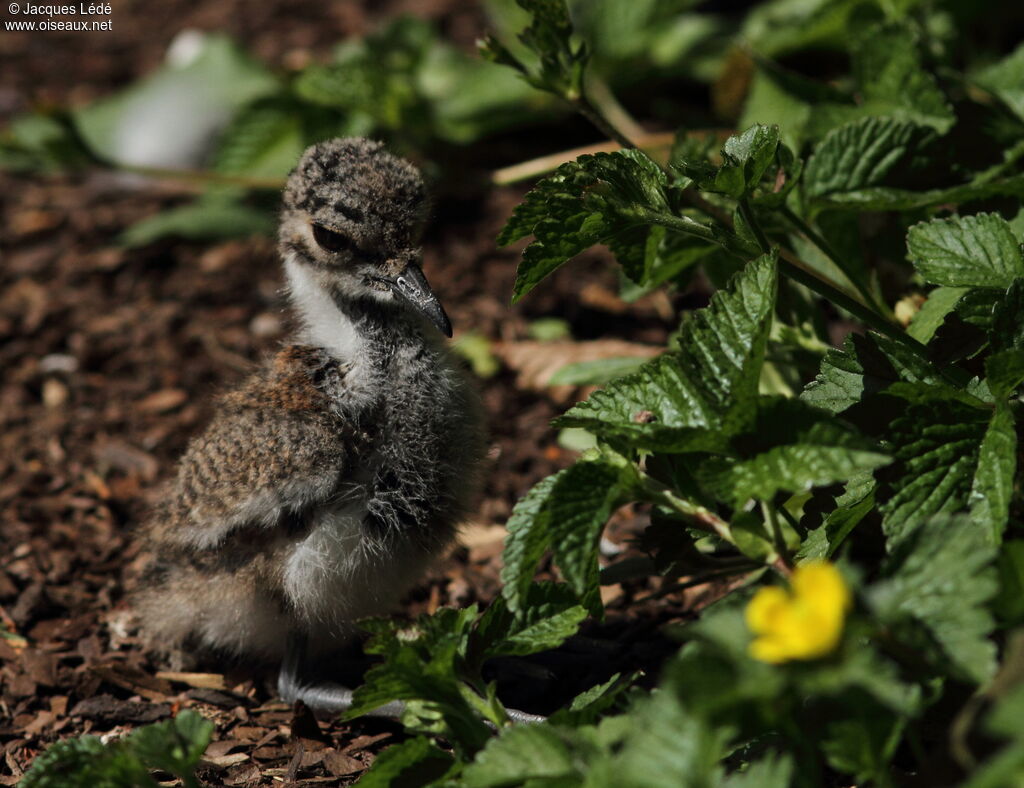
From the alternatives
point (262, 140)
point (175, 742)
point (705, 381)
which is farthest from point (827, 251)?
point (262, 140)

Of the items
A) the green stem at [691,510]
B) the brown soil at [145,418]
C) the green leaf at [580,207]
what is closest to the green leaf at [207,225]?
the brown soil at [145,418]

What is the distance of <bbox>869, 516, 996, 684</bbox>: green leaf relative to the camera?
1809mm

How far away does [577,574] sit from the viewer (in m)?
2.20

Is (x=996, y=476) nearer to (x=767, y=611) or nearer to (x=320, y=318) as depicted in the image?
(x=767, y=611)

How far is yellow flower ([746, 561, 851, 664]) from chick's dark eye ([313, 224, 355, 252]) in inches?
79.8

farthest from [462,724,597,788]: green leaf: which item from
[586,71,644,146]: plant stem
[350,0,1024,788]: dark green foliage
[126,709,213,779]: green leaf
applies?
[586,71,644,146]: plant stem

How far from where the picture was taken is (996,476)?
227 centimetres

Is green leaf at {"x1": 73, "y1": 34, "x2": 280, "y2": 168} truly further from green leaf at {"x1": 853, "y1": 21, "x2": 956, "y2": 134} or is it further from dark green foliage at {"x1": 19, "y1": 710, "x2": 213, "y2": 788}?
dark green foliage at {"x1": 19, "y1": 710, "x2": 213, "y2": 788}

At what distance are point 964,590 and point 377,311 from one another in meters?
2.03

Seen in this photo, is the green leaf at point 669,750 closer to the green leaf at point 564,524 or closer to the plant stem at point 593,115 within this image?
the green leaf at point 564,524

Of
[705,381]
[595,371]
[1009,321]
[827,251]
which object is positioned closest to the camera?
[705,381]

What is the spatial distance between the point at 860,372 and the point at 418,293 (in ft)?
4.31

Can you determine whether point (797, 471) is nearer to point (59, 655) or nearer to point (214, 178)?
point (59, 655)

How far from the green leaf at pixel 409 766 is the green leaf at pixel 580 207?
3.34ft
